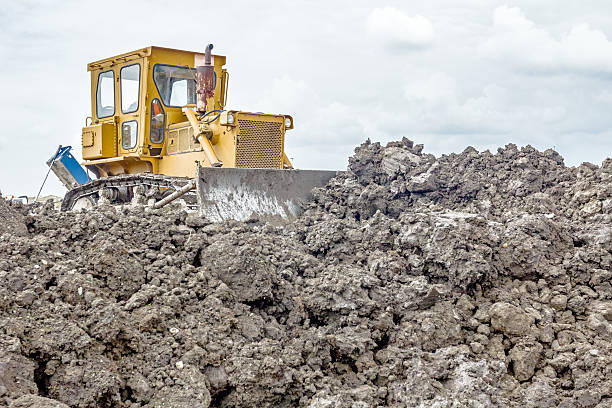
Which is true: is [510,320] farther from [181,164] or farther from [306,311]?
[181,164]

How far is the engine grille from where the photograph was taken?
28.6 feet

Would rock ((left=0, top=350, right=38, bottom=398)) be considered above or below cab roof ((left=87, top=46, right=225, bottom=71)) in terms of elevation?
below

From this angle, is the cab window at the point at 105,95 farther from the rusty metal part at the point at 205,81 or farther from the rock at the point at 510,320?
the rock at the point at 510,320

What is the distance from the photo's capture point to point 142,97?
9.32 metres

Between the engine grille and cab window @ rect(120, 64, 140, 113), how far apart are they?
1799 mm

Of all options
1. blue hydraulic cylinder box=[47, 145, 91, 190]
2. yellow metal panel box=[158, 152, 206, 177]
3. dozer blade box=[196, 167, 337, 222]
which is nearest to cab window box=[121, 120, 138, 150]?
yellow metal panel box=[158, 152, 206, 177]

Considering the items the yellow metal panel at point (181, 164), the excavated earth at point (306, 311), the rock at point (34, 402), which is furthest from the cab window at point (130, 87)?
the rock at point (34, 402)

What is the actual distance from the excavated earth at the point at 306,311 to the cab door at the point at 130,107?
3425 mm

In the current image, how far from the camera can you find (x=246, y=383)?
169 inches

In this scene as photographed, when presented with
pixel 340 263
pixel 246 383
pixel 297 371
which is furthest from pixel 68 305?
pixel 340 263

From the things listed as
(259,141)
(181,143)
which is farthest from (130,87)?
(259,141)

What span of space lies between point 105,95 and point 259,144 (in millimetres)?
2746

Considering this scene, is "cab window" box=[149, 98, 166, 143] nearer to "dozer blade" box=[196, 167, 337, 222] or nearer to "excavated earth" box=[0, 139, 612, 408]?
"dozer blade" box=[196, 167, 337, 222]

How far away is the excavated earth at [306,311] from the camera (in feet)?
13.5
